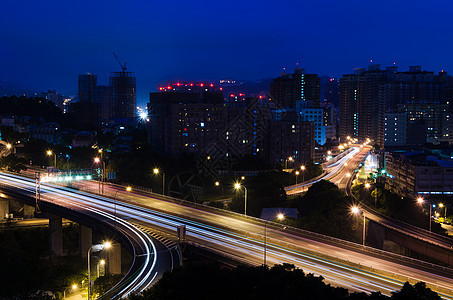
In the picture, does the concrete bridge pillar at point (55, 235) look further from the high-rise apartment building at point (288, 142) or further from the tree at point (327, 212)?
the high-rise apartment building at point (288, 142)

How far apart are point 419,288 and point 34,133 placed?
5976cm

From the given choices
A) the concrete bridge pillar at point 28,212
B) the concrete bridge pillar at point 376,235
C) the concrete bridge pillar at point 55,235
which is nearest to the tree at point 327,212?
the concrete bridge pillar at point 376,235

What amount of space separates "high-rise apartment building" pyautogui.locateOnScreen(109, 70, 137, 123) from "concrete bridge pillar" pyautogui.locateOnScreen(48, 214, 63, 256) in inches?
4857

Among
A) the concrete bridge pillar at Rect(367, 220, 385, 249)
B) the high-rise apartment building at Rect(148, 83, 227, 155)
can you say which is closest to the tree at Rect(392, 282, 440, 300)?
the concrete bridge pillar at Rect(367, 220, 385, 249)

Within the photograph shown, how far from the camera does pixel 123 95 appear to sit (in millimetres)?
154875

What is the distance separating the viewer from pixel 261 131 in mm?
59250

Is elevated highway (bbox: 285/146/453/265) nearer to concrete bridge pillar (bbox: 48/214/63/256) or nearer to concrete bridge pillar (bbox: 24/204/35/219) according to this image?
concrete bridge pillar (bbox: 48/214/63/256)

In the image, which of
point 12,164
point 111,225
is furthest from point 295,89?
point 111,225

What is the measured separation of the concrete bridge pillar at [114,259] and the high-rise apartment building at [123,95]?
433 feet

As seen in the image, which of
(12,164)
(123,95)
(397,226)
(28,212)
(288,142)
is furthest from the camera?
(123,95)

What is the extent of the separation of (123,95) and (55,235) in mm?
126702

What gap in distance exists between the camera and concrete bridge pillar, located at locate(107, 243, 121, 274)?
25.0 meters

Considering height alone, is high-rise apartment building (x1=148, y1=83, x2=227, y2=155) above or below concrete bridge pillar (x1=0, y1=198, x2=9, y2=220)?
above

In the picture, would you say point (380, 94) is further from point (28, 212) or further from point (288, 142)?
point (28, 212)
